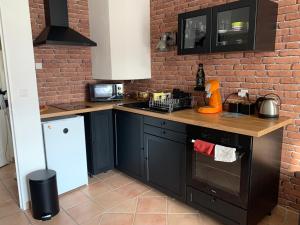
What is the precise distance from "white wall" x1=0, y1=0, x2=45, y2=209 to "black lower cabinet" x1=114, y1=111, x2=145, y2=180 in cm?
94

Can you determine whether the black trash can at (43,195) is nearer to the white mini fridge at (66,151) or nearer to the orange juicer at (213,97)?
the white mini fridge at (66,151)

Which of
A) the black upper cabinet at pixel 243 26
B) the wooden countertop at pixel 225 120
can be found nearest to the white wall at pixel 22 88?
the wooden countertop at pixel 225 120

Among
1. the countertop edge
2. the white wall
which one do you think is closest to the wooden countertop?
the countertop edge

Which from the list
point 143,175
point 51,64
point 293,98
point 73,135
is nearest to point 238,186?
point 293,98

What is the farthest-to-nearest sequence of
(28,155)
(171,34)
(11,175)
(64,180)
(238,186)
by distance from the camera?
1. (11,175)
2. (171,34)
3. (64,180)
4. (28,155)
5. (238,186)

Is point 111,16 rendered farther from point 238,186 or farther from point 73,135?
point 238,186

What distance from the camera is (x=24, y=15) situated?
2148mm

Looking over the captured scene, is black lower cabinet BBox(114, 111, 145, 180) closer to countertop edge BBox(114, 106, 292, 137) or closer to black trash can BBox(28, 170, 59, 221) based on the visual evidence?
countertop edge BBox(114, 106, 292, 137)

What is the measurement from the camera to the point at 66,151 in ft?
8.59

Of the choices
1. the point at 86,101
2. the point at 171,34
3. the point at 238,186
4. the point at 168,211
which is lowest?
the point at 168,211

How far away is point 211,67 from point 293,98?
2.91ft

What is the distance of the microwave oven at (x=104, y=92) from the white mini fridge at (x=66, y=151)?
25.6 inches

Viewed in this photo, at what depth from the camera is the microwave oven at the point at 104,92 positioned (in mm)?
3271

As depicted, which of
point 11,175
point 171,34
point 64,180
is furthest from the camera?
point 11,175
